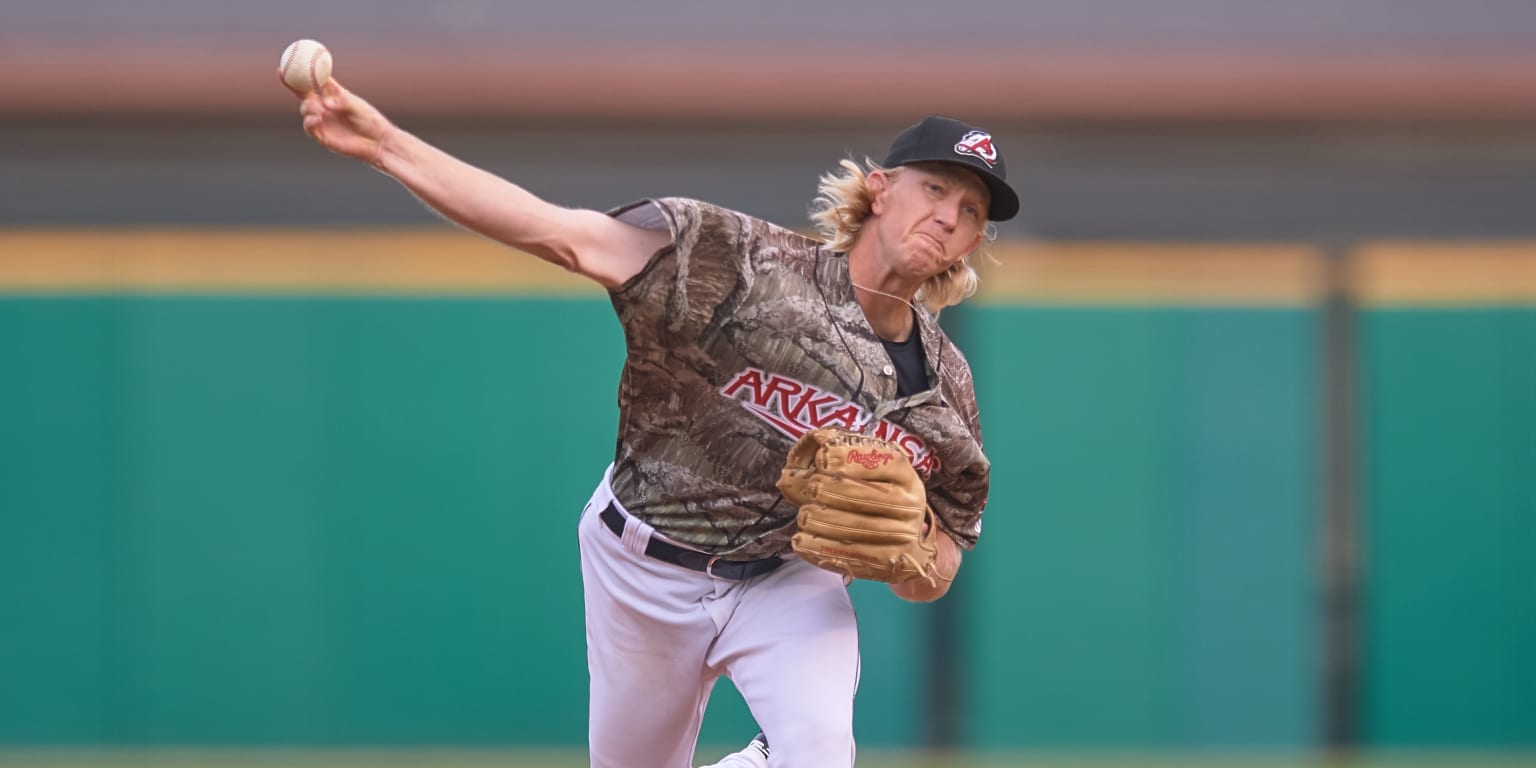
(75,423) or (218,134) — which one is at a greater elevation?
(218,134)

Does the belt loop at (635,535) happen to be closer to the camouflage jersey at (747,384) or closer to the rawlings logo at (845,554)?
the camouflage jersey at (747,384)

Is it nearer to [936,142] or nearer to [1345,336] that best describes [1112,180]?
[1345,336]

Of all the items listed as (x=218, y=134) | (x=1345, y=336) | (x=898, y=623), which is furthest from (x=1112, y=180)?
(x=218, y=134)

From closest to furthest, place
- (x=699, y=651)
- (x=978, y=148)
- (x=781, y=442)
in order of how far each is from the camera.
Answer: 1. (x=978, y=148)
2. (x=781, y=442)
3. (x=699, y=651)

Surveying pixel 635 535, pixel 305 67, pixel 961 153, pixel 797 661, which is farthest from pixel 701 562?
pixel 305 67

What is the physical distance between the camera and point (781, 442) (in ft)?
10.7

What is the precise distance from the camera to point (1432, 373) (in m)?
6.84

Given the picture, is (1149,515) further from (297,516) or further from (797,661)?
(797,661)

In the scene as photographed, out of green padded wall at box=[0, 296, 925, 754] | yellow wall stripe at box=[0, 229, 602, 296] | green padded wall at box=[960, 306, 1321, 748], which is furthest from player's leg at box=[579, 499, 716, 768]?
green padded wall at box=[960, 306, 1321, 748]

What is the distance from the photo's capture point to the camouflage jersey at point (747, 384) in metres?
3.06

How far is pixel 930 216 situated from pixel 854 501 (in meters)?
0.56

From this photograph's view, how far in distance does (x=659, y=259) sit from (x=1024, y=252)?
3.96 metres

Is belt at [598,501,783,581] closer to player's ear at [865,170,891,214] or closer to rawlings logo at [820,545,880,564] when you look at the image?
rawlings logo at [820,545,880,564]

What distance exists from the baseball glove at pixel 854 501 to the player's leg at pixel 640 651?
1.22ft
